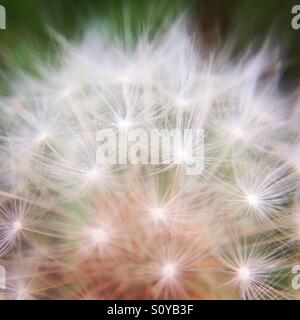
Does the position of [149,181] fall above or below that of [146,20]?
below

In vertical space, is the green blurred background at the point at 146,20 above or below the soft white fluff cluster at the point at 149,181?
above

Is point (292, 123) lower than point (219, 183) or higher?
higher

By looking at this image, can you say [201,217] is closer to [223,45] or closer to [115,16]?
[223,45]

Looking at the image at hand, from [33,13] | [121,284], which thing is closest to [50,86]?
[33,13]

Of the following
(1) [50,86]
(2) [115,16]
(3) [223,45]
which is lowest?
(1) [50,86]
